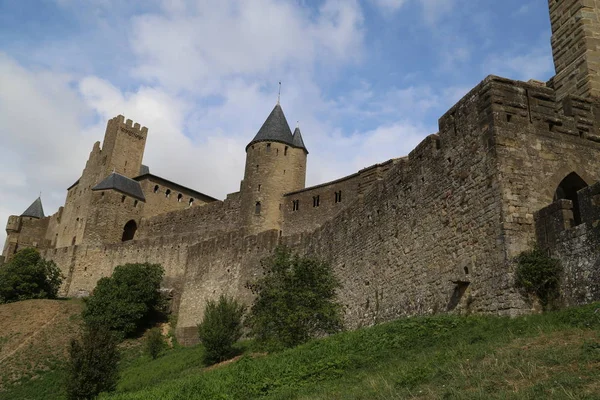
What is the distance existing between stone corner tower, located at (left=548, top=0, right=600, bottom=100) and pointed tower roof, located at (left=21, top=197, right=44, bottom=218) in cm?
6599

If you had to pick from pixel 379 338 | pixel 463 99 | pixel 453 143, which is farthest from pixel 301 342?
pixel 463 99

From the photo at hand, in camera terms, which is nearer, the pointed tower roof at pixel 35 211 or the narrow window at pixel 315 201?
the narrow window at pixel 315 201

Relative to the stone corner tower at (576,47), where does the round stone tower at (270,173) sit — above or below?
above

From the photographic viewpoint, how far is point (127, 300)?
34.0m

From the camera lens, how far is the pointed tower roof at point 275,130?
4425 centimetres

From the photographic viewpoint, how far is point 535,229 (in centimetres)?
1148

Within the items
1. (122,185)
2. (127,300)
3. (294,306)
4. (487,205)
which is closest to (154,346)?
(127,300)

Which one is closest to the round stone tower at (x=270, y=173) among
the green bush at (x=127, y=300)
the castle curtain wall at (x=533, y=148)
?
the green bush at (x=127, y=300)

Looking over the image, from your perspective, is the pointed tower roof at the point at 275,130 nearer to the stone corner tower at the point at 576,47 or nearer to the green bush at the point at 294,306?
the green bush at the point at 294,306

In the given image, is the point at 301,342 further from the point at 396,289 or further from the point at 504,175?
the point at 504,175

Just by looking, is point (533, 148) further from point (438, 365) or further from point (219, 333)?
point (219, 333)

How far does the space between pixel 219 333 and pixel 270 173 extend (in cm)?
2310

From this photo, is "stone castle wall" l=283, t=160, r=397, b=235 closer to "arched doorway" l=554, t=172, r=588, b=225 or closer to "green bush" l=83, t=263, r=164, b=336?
"green bush" l=83, t=263, r=164, b=336

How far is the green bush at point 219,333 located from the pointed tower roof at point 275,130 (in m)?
23.6
